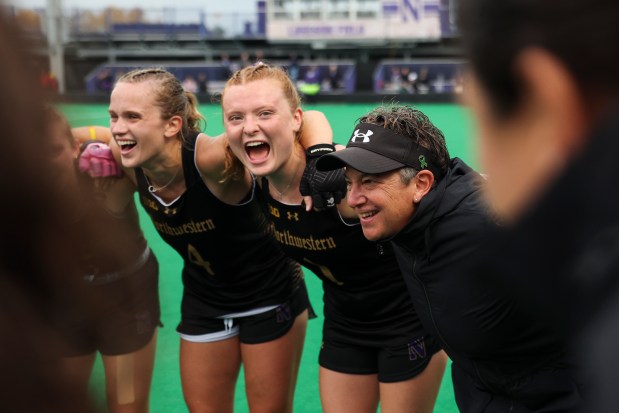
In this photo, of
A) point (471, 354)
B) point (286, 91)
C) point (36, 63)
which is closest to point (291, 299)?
point (286, 91)

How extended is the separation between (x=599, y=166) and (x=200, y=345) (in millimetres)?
3631

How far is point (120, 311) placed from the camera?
982 mm

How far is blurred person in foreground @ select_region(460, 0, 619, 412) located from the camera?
73 cm

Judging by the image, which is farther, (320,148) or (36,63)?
(320,148)

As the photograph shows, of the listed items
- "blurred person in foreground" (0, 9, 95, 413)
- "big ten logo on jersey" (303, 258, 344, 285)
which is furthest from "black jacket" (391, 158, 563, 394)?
"blurred person in foreground" (0, 9, 95, 413)

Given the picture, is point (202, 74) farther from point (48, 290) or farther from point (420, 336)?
point (48, 290)

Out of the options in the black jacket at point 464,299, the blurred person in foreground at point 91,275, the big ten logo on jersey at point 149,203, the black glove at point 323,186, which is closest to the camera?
the blurred person in foreground at point 91,275

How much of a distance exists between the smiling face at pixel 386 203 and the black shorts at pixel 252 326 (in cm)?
117

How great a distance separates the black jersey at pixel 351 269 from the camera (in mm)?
3514

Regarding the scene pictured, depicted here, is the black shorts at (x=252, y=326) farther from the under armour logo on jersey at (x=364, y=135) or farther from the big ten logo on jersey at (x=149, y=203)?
the under armour logo on jersey at (x=364, y=135)

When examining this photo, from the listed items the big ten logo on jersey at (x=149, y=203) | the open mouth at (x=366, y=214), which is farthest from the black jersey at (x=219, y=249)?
the open mouth at (x=366, y=214)

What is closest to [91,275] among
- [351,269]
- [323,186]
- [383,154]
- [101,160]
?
[383,154]

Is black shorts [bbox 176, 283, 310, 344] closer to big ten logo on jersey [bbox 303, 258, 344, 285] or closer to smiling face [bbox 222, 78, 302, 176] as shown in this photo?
big ten logo on jersey [bbox 303, 258, 344, 285]

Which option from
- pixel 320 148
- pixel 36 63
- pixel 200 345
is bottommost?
pixel 200 345
